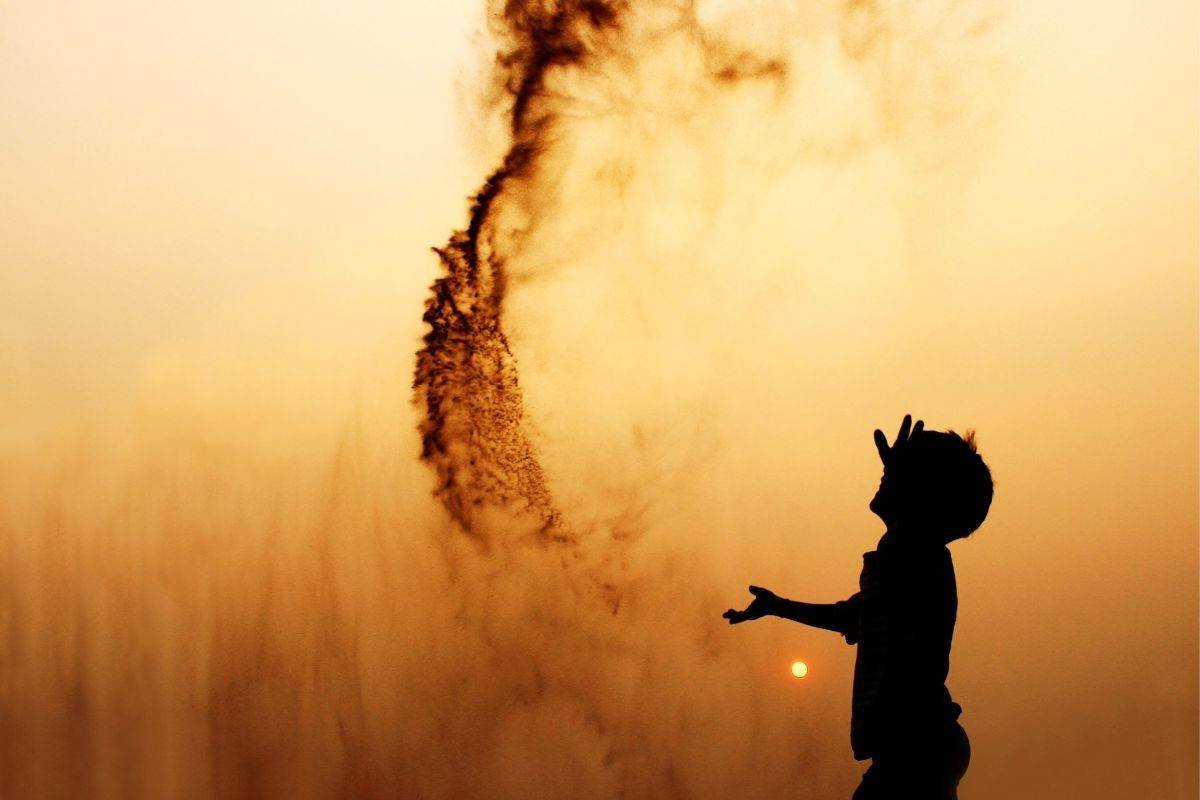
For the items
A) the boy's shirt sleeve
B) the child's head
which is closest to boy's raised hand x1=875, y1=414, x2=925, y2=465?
the child's head

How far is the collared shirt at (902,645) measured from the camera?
9.34 ft

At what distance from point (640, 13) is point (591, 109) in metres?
0.63

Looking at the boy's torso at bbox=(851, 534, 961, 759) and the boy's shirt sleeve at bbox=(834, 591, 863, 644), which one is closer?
the boy's torso at bbox=(851, 534, 961, 759)

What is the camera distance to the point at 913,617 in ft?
9.48

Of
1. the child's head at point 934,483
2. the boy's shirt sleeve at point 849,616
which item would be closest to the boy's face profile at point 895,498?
the child's head at point 934,483

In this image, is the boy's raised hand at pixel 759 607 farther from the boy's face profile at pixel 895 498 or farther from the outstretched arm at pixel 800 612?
the boy's face profile at pixel 895 498

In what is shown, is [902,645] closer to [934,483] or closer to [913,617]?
[913,617]

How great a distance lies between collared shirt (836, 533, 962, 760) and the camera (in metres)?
2.85

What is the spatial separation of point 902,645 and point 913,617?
7cm

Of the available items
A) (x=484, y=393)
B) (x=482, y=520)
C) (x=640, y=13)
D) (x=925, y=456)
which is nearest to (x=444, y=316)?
(x=484, y=393)

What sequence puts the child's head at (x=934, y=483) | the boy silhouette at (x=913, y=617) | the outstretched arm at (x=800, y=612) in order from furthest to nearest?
1. the outstretched arm at (x=800, y=612)
2. the child's head at (x=934, y=483)
3. the boy silhouette at (x=913, y=617)

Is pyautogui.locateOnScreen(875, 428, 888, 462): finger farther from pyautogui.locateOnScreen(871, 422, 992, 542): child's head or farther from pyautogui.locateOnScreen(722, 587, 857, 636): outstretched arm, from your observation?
pyautogui.locateOnScreen(722, 587, 857, 636): outstretched arm

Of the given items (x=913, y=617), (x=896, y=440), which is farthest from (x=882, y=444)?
(x=913, y=617)

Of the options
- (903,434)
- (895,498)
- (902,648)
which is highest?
(903,434)
